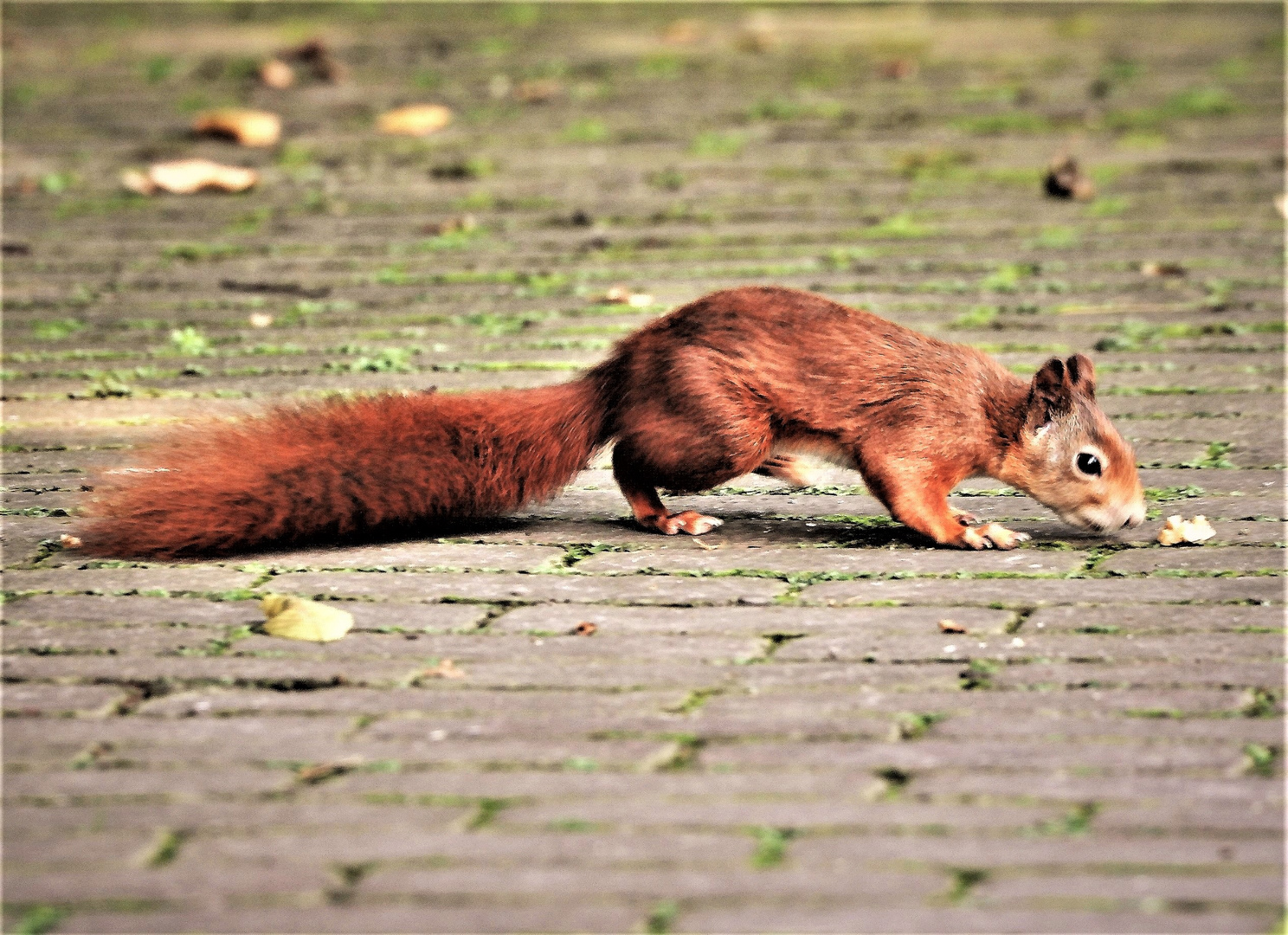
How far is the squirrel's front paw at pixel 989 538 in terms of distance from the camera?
3887mm

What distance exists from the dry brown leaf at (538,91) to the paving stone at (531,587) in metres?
5.38

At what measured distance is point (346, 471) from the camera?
151 inches

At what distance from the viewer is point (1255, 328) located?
18.3ft

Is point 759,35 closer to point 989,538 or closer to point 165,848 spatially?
point 989,538

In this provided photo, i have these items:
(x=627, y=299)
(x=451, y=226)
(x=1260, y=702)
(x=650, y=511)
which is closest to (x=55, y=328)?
(x=451, y=226)

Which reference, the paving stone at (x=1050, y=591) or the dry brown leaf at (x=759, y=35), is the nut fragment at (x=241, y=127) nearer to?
the dry brown leaf at (x=759, y=35)

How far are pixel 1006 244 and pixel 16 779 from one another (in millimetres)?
4836

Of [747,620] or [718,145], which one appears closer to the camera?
[747,620]

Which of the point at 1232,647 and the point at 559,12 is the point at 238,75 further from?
the point at 1232,647

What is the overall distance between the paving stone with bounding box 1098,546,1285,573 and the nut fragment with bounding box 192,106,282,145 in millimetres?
5454

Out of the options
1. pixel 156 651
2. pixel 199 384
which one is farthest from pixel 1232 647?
pixel 199 384

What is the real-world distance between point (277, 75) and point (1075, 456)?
6.19 metres

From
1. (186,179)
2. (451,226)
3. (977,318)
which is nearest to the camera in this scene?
(977,318)

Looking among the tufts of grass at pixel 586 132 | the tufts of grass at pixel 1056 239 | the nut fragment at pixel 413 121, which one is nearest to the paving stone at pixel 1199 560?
the tufts of grass at pixel 1056 239
